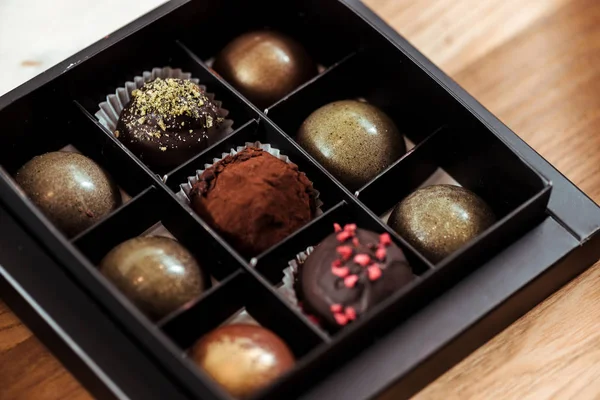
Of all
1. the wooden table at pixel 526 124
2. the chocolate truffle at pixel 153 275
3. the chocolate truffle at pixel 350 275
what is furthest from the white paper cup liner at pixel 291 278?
the wooden table at pixel 526 124

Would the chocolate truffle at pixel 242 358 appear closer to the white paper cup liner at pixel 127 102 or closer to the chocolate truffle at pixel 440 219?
the chocolate truffle at pixel 440 219

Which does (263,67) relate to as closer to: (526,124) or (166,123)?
(166,123)

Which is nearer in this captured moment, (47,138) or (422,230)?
(422,230)

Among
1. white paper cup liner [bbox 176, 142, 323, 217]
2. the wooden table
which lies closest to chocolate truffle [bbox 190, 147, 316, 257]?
white paper cup liner [bbox 176, 142, 323, 217]

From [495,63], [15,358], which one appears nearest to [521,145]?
[495,63]

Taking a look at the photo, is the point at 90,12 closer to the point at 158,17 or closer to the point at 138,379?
the point at 158,17

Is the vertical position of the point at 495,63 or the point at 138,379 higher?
the point at 495,63

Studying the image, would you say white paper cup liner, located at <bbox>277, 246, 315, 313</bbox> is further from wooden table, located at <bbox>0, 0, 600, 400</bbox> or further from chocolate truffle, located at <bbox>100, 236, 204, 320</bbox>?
wooden table, located at <bbox>0, 0, 600, 400</bbox>
